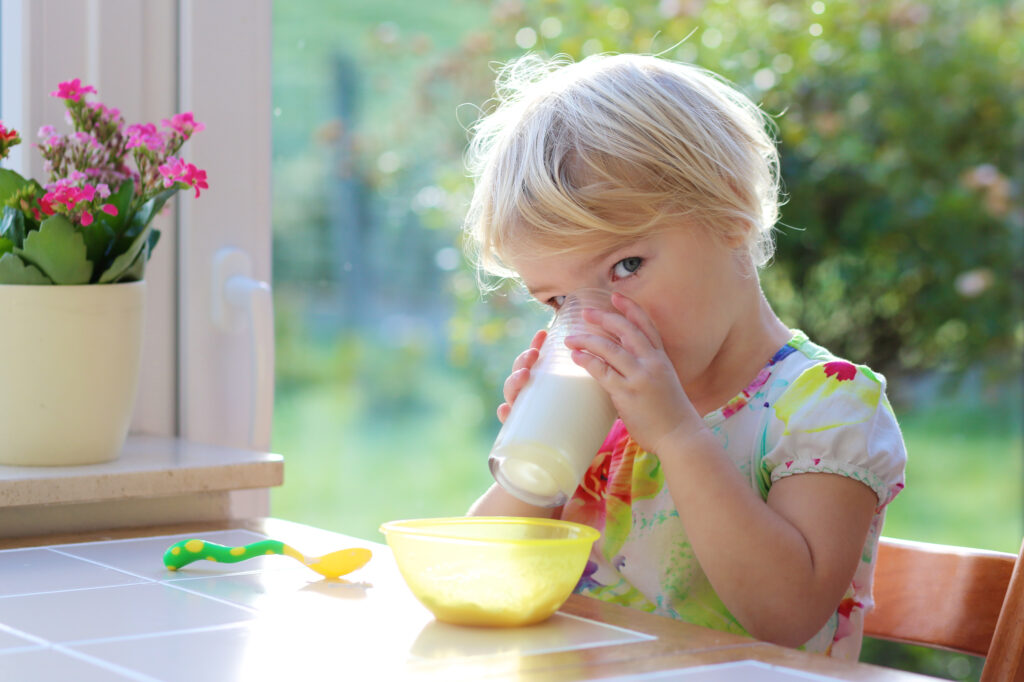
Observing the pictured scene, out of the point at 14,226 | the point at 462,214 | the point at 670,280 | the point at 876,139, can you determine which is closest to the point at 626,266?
the point at 670,280

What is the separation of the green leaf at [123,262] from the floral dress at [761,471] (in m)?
0.52

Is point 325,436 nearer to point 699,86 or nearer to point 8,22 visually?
point 8,22

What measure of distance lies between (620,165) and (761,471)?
0.31 meters

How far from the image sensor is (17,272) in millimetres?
1221

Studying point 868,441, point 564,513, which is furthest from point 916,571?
point 564,513

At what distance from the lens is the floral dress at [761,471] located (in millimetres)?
1056

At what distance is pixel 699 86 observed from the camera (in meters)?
1.21

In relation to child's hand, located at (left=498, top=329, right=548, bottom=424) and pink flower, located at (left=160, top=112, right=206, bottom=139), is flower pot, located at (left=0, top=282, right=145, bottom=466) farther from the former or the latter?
child's hand, located at (left=498, top=329, right=548, bottom=424)

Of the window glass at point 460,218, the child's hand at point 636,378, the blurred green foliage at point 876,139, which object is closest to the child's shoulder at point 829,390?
the child's hand at point 636,378

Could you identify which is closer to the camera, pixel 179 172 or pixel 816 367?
pixel 816 367

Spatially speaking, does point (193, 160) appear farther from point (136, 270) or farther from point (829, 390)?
point (829, 390)

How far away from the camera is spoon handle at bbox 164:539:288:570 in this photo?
96cm

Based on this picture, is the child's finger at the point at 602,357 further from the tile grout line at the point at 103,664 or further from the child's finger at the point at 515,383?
the tile grout line at the point at 103,664

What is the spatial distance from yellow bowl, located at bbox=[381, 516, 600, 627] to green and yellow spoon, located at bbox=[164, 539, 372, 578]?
141 millimetres
